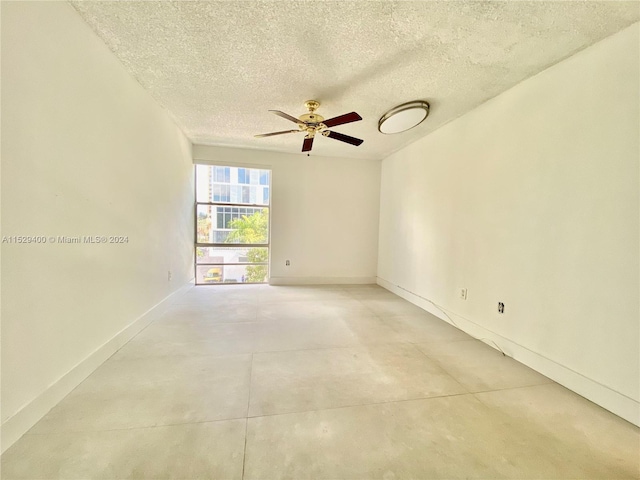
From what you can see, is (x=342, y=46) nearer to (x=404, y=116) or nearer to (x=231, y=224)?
(x=404, y=116)

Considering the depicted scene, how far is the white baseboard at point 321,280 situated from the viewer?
15.7ft

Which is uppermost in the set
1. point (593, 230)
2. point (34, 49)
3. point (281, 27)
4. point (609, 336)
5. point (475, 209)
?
point (281, 27)

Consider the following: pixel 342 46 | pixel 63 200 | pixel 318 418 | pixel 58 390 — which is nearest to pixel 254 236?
pixel 63 200

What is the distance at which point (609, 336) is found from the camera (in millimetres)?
1582

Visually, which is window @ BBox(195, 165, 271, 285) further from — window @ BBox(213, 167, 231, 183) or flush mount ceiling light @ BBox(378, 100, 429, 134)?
flush mount ceiling light @ BBox(378, 100, 429, 134)

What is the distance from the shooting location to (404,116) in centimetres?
274

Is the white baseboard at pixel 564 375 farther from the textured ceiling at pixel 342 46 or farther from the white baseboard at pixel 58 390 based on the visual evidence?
the white baseboard at pixel 58 390

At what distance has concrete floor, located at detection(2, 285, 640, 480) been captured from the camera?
1.15 meters

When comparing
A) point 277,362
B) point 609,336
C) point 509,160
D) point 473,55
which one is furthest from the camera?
point 509,160

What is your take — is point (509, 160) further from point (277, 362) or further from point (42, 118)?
point (42, 118)

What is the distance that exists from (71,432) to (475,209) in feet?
11.6

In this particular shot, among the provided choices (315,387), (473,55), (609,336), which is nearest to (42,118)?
(315,387)

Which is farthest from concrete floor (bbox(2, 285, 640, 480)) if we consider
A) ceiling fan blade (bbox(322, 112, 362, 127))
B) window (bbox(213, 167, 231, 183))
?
window (bbox(213, 167, 231, 183))

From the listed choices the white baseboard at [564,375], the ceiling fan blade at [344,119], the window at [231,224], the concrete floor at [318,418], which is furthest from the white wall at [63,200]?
the white baseboard at [564,375]
